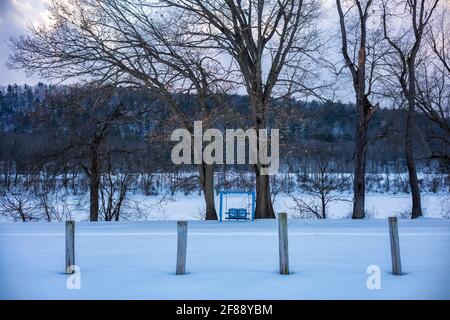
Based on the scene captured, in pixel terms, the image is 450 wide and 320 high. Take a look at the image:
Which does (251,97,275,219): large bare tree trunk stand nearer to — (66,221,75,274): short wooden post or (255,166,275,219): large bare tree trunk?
(255,166,275,219): large bare tree trunk

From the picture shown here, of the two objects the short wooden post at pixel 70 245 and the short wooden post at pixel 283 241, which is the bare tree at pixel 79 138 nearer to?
the short wooden post at pixel 70 245

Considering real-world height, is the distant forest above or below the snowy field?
above

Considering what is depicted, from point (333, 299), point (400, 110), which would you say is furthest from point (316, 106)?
point (333, 299)

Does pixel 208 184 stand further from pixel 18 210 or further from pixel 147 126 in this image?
pixel 18 210

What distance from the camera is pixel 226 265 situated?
8.58m

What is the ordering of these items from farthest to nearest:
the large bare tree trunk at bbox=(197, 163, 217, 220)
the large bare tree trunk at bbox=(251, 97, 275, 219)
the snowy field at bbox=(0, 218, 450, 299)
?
the large bare tree trunk at bbox=(197, 163, 217, 220) < the large bare tree trunk at bbox=(251, 97, 275, 219) < the snowy field at bbox=(0, 218, 450, 299)

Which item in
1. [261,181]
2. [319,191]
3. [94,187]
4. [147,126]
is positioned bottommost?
[319,191]

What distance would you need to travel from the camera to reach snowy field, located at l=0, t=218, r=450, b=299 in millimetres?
6660

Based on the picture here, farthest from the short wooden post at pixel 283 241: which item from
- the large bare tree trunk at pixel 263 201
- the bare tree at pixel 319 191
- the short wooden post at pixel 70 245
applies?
the bare tree at pixel 319 191

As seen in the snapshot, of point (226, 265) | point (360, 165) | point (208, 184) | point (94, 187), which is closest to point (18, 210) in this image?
point (94, 187)

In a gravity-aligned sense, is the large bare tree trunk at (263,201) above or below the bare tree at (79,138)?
below

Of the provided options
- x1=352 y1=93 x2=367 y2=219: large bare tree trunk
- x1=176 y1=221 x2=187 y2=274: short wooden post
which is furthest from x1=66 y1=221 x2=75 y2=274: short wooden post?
x1=352 y1=93 x2=367 y2=219: large bare tree trunk

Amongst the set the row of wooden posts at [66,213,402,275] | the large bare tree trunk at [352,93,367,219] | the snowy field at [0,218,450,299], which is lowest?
the snowy field at [0,218,450,299]

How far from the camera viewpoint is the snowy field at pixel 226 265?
6.66m
